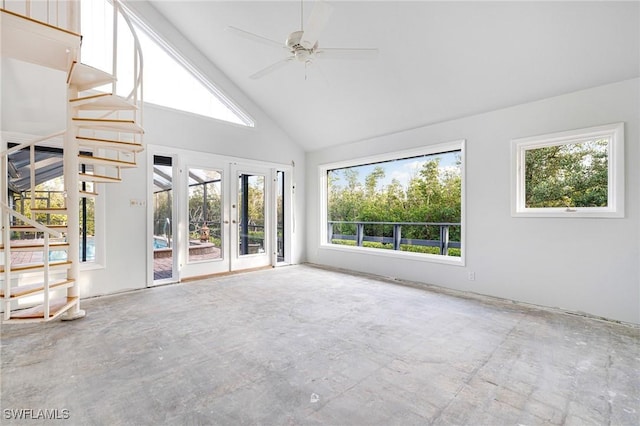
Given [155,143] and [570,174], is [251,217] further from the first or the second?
[570,174]

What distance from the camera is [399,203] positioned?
18.6 feet

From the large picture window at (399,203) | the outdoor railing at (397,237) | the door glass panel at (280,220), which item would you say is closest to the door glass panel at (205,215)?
the door glass panel at (280,220)

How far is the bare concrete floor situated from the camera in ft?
5.70

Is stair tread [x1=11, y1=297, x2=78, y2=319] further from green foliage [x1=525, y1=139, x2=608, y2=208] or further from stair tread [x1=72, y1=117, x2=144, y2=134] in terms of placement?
green foliage [x1=525, y1=139, x2=608, y2=208]

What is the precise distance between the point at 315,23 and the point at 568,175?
3.39 m

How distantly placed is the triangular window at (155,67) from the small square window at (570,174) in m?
4.68

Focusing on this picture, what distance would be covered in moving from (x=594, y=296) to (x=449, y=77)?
9.93 ft

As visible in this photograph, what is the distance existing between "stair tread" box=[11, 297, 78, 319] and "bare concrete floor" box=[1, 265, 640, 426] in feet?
0.84

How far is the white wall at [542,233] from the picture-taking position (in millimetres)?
3084

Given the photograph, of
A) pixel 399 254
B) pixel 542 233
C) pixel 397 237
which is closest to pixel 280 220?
pixel 397 237

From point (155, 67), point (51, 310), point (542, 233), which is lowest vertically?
point (51, 310)

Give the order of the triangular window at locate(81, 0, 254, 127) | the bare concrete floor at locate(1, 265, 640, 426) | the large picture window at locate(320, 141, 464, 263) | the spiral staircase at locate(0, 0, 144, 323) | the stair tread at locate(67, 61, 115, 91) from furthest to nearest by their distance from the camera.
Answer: the large picture window at locate(320, 141, 464, 263) < the triangular window at locate(81, 0, 254, 127) < the stair tread at locate(67, 61, 115, 91) < the spiral staircase at locate(0, 0, 144, 323) < the bare concrete floor at locate(1, 265, 640, 426)

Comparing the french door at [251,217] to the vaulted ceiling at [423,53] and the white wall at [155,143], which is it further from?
the vaulted ceiling at [423,53]

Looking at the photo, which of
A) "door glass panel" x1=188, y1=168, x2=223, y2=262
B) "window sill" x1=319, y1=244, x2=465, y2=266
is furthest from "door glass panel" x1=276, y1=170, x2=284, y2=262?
"door glass panel" x1=188, y1=168, x2=223, y2=262
